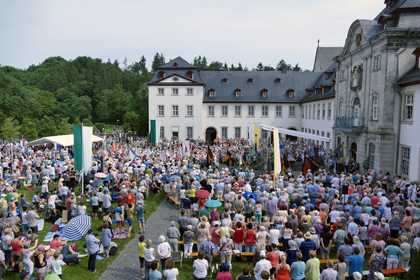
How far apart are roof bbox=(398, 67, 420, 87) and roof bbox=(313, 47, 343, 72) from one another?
135 ft

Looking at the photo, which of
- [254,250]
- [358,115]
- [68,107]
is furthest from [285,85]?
[68,107]

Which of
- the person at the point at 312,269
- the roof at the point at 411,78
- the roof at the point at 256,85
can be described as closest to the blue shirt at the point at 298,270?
the person at the point at 312,269

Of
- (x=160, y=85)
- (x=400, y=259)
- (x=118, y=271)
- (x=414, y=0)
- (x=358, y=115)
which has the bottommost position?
(x=118, y=271)

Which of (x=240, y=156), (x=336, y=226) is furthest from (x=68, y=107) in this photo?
(x=336, y=226)

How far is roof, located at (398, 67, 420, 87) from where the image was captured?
2189cm

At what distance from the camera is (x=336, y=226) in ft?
39.4

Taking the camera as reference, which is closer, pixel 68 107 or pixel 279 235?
pixel 279 235

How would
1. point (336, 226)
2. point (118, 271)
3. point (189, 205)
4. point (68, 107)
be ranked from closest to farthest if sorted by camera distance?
point (118, 271)
point (336, 226)
point (189, 205)
point (68, 107)

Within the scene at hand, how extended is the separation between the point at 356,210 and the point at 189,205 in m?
6.57

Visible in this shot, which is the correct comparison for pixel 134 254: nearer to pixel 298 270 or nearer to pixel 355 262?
pixel 298 270

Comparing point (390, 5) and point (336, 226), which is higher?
point (390, 5)

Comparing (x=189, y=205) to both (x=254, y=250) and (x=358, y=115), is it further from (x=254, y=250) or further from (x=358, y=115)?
(x=358, y=115)

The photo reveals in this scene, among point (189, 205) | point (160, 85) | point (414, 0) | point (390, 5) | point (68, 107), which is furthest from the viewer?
point (68, 107)

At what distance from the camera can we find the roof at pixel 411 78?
21894 millimetres
